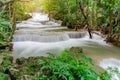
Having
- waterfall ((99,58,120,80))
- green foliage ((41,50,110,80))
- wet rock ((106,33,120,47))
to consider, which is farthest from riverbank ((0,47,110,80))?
wet rock ((106,33,120,47))

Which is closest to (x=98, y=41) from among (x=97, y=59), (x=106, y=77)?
(x=97, y=59)

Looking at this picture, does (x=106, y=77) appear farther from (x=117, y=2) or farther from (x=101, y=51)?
(x=117, y=2)

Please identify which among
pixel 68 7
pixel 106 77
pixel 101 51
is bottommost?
pixel 101 51

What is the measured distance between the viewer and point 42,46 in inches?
425

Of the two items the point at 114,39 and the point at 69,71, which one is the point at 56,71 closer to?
the point at 69,71

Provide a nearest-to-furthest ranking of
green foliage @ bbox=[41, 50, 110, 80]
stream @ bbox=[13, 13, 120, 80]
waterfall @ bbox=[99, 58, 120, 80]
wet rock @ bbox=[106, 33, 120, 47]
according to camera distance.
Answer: green foliage @ bbox=[41, 50, 110, 80] < waterfall @ bbox=[99, 58, 120, 80] < stream @ bbox=[13, 13, 120, 80] < wet rock @ bbox=[106, 33, 120, 47]

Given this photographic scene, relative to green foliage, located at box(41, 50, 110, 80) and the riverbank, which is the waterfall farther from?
green foliage, located at box(41, 50, 110, 80)

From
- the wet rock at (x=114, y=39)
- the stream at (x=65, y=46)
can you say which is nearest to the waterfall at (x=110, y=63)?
the stream at (x=65, y=46)

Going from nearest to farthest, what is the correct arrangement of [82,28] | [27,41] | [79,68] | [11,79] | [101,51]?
[79,68] → [11,79] → [101,51] → [27,41] → [82,28]

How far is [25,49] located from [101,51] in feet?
12.2

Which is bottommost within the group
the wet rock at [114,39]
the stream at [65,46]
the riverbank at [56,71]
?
the stream at [65,46]

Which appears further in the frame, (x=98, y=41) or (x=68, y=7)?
(x=68, y=7)

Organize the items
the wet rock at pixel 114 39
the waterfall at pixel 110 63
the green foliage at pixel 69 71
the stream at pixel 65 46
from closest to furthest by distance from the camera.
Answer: the green foliage at pixel 69 71
the waterfall at pixel 110 63
the stream at pixel 65 46
the wet rock at pixel 114 39

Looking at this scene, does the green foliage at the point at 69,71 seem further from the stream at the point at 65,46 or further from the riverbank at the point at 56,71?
the stream at the point at 65,46
